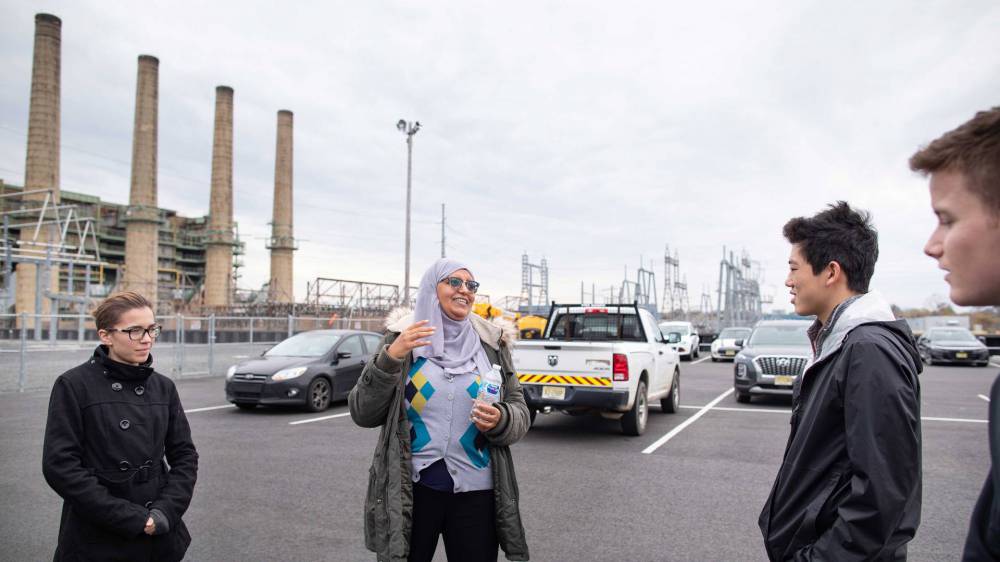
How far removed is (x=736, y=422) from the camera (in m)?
10.8

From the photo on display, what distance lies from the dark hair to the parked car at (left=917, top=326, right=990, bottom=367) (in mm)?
27613

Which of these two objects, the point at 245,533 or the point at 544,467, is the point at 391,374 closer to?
the point at 245,533

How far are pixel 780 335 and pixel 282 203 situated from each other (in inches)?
2078

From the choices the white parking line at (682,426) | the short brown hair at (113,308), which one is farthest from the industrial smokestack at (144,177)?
the short brown hair at (113,308)

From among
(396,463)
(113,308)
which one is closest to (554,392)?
(396,463)

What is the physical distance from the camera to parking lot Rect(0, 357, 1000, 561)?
4.80 meters

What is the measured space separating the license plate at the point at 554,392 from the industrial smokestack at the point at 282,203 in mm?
52424

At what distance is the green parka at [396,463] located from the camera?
2799mm

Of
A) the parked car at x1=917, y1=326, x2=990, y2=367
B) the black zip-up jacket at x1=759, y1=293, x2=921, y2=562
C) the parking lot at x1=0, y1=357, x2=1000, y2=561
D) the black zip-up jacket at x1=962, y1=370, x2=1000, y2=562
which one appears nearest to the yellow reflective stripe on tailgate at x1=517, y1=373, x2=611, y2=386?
the parking lot at x1=0, y1=357, x2=1000, y2=561

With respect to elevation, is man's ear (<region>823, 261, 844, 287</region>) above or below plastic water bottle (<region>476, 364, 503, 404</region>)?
above

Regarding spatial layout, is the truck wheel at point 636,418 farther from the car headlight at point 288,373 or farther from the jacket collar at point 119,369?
the jacket collar at point 119,369

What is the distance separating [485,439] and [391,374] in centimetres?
55

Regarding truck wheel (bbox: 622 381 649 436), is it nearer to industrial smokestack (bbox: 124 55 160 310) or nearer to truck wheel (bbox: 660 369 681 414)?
truck wheel (bbox: 660 369 681 414)

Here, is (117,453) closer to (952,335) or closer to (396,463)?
(396,463)
